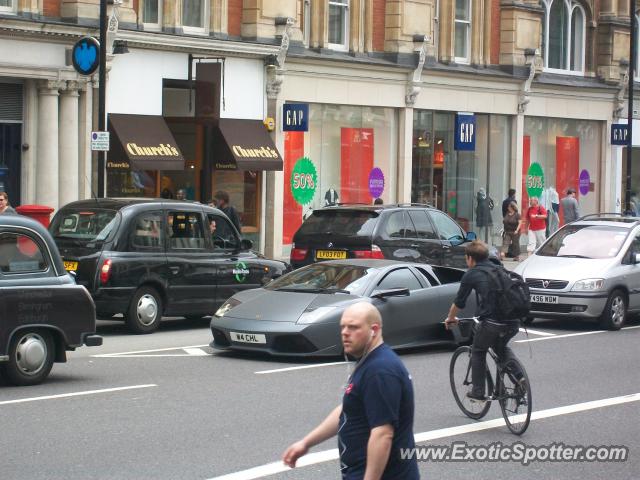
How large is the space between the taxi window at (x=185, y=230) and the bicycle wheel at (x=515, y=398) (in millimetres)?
7968

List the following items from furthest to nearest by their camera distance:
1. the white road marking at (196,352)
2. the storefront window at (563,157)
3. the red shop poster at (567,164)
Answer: the red shop poster at (567,164) → the storefront window at (563,157) → the white road marking at (196,352)

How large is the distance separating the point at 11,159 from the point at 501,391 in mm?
15964

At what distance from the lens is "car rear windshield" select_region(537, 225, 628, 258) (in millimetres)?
20062

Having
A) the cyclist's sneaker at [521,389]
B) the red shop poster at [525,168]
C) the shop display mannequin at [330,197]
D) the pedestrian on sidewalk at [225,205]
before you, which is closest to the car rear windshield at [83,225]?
the pedestrian on sidewalk at [225,205]

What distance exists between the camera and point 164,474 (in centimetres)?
865

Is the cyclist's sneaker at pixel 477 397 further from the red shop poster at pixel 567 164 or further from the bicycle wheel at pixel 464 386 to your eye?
the red shop poster at pixel 567 164

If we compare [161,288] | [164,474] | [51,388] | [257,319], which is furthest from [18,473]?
[161,288]

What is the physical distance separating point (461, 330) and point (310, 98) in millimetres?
15861

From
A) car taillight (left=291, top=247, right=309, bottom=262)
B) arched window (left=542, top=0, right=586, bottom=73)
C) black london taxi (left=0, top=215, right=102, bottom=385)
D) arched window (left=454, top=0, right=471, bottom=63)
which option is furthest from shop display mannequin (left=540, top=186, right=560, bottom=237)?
black london taxi (left=0, top=215, right=102, bottom=385)

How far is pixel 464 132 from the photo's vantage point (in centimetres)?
3538

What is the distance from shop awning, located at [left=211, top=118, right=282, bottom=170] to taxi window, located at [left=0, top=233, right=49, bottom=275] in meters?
15.6

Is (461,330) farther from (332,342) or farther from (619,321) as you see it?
(619,321)

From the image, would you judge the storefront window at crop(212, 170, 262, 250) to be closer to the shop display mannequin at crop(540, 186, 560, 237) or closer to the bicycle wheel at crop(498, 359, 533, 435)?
the shop display mannequin at crop(540, 186, 560, 237)

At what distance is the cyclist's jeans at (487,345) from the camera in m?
10.8
